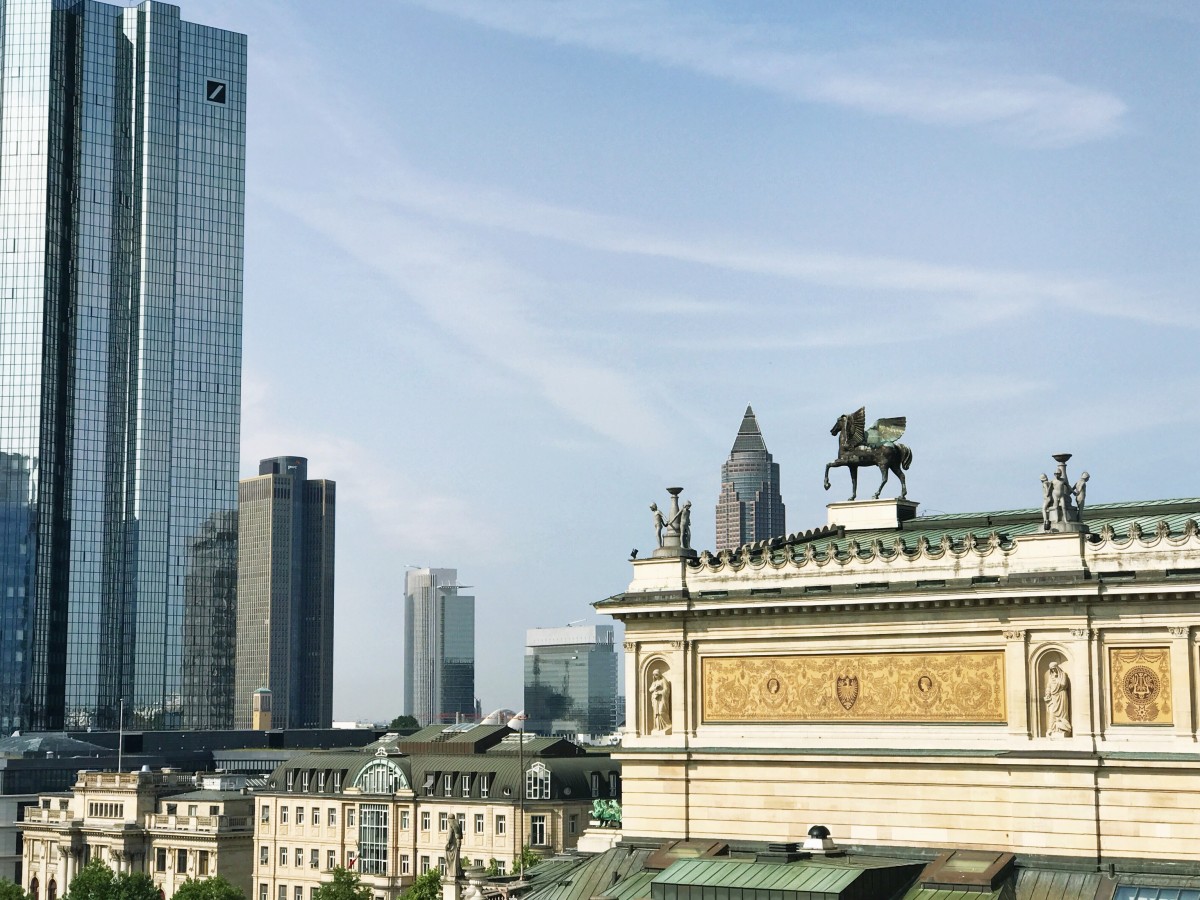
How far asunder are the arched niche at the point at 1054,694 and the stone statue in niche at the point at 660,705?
17.3m

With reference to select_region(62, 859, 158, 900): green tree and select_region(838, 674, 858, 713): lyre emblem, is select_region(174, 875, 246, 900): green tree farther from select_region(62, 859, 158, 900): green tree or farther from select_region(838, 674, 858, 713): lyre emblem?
select_region(838, 674, 858, 713): lyre emblem

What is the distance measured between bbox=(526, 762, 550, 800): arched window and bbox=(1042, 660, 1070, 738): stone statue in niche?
317 feet

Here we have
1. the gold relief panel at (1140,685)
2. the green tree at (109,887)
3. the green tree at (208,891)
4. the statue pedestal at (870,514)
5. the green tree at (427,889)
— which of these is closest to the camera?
the gold relief panel at (1140,685)

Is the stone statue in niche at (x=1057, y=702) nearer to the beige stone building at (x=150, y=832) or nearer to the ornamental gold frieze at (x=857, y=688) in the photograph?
the ornamental gold frieze at (x=857, y=688)

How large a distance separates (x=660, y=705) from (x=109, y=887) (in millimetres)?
107371

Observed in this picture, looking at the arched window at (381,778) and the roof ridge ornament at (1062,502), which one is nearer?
the roof ridge ornament at (1062,502)

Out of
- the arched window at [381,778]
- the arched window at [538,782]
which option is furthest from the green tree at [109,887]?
the arched window at [538,782]

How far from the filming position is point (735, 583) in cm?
7369

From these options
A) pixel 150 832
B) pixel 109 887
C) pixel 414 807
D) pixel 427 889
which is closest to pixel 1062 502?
pixel 427 889

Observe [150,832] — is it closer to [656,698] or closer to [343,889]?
[343,889]

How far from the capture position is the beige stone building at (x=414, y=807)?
156625 mm

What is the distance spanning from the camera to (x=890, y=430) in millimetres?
80562

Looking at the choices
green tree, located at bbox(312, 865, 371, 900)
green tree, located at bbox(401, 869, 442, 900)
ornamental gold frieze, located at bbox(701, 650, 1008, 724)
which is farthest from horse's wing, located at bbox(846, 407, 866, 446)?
green tree, located at bbox(312, 865, 371, 900)

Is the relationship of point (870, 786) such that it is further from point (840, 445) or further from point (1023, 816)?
point (840, 445)
